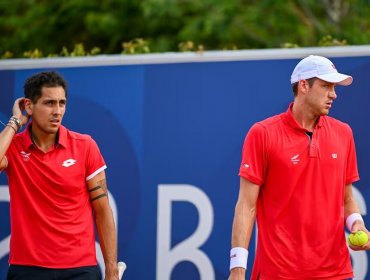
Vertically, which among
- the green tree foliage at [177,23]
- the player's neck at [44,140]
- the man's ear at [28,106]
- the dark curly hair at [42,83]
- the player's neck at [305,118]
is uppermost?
the green tree foliage at [177,23]

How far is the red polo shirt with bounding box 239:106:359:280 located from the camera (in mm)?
6262

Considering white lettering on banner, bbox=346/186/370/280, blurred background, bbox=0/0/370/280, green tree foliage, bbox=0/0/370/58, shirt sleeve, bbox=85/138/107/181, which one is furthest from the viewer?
green tree foliage, bbox=0/0/370/58

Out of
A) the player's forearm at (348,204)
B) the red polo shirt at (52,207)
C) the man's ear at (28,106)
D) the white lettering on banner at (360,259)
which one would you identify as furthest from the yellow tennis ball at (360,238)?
the man's ear at (28,106)

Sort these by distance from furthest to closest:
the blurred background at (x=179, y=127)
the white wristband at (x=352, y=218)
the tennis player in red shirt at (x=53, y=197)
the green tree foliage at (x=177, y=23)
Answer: the green tree foliage at (x=177, y=23) → the blurred background at (x=179, y=127) → the tennis player in red shirt at (x=53, y=197) → the white wristband at (x=352, y=218)

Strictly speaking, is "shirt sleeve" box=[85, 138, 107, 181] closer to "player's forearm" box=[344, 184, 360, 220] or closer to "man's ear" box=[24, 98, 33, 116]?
"man's ear" box=[24, 98, 33, 116]

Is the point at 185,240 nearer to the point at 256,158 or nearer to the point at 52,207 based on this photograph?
the point at 52,207

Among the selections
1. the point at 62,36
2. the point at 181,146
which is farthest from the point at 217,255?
the point at 62,36

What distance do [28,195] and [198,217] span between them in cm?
180

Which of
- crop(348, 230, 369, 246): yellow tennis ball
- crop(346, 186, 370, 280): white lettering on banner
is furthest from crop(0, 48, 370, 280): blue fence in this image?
crop(348, 230, 369, 246): yellow tennis ball

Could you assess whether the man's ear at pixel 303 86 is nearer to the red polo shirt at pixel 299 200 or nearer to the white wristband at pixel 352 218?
the red polo shirt at pixel 299 200

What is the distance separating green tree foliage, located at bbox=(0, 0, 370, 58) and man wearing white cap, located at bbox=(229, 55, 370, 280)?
7.35 metres

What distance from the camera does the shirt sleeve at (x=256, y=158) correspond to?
6359 mm

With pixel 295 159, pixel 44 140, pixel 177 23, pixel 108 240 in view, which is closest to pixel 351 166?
pixel 295 159

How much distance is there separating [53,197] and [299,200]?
1.64 m
